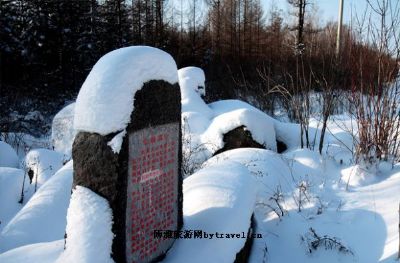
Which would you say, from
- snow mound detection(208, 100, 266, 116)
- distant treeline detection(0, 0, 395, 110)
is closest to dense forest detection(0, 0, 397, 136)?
distant treeline detection(0, 0, 395, 110)

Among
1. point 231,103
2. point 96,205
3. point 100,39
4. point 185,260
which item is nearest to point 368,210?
point 185,260

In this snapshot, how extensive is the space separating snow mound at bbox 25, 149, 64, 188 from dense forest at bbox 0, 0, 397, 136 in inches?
192

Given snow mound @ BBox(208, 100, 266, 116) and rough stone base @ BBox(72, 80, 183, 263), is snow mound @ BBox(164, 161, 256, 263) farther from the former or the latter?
snow mound @ BBox(208, 100, 266, 116)

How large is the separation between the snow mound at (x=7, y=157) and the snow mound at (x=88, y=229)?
471 centimetres

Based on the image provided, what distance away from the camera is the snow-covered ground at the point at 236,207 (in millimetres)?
1797

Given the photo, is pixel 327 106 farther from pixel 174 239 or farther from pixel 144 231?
pixel 144 231

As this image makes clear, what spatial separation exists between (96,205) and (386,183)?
2.88 metres

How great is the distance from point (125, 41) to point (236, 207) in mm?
15799

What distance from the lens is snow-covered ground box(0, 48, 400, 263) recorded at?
5.90 feet

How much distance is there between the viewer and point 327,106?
468 cm

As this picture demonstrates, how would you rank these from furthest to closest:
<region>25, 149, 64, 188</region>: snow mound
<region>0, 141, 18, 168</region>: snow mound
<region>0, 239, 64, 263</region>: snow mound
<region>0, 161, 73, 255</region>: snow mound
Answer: <region>0, 141, 18, 168</region>: snow mound → <region>25, 149, 64, 188</region>: snow mound → <region>0, 161, 73, 255</region>: snow mound → <region>0, 239, 64, 263</region>: snow mound

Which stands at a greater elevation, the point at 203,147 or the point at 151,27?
the point at 151,27

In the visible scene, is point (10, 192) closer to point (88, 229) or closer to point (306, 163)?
point (88, 229)

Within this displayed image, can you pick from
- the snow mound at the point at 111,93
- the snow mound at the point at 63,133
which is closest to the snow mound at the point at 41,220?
the snow mound at the point at 111,93
